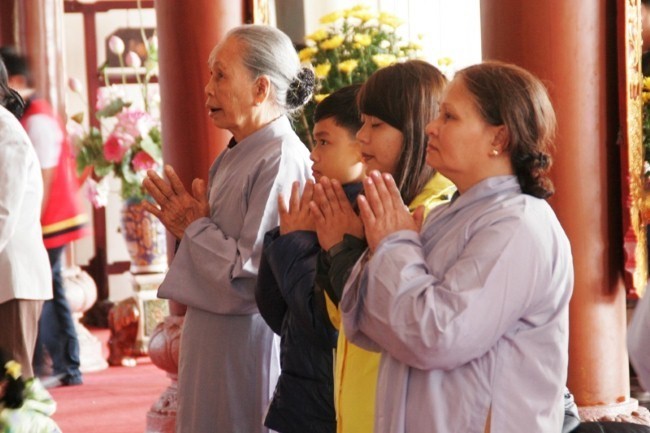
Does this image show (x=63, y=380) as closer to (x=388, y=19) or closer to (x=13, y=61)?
(x=13, y=61)

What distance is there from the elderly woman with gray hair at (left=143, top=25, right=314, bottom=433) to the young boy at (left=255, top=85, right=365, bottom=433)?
282 millimetres

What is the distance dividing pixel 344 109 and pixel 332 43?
141 cm

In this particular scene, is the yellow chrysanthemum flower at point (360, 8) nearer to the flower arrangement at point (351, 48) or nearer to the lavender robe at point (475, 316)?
the flower arrangement at point (351, 48)

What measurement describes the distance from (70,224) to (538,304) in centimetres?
409

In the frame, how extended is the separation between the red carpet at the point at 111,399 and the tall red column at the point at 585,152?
2.31 m

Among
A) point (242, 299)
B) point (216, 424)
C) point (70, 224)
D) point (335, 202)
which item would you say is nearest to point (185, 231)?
point (242, 299)

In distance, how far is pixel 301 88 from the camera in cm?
288

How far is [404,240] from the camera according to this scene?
1.86 metres

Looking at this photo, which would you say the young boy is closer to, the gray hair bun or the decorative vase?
the gray hair bun

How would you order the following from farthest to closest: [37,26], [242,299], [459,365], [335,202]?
1. [37,26]
2. [242,299]
3. [335,202]
4. [459,365]

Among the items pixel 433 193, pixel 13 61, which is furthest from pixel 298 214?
pixel 13 61

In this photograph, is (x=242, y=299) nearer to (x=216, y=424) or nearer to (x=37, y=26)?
(x=216, y=424)

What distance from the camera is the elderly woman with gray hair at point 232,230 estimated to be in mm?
2713

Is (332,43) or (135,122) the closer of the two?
(332,43)
